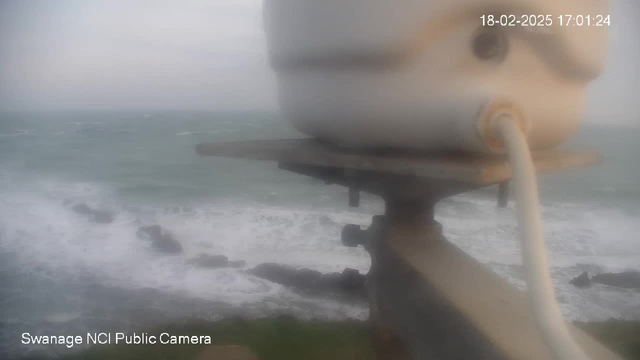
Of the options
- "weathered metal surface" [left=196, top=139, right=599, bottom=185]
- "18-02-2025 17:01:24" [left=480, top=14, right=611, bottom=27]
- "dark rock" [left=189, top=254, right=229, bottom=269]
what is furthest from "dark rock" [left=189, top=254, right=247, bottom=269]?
"18-02-2025 17:01:24" [left=480, top=14, right=611, bottom=27]

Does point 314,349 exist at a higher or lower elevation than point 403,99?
lower

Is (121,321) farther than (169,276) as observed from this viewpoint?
No

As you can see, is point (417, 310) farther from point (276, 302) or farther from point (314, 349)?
point (276, 302)

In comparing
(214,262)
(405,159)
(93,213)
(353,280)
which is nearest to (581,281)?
(353,280)

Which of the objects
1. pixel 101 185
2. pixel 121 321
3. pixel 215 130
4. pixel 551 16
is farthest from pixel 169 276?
pixel 551 16

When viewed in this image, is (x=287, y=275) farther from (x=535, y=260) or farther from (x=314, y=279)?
(x=535, y=260)

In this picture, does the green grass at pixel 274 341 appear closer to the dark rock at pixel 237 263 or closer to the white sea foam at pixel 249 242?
the white sea foam at pixel 249 242

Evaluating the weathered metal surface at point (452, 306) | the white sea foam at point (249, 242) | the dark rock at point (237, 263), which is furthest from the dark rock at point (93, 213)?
the weathered metal surface at point (452, 306)
